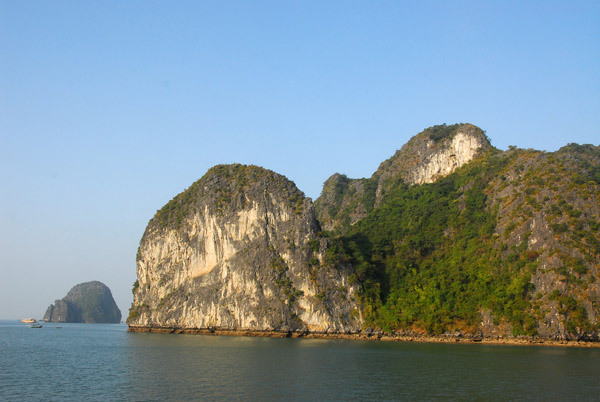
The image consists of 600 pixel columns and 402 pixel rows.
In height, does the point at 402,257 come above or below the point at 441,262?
above

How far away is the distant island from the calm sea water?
460 feet

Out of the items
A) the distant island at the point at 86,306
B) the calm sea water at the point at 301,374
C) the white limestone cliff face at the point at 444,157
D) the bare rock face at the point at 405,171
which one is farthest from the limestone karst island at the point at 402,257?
the distant island at the point at 86,306

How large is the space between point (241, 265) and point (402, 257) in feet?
77.2

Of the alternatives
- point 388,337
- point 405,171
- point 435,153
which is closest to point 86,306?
point 405,171

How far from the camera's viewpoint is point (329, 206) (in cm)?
11556

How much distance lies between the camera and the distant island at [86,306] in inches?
6939

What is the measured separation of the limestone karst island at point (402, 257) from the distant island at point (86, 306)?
10189 cm

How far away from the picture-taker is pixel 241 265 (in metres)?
75.8

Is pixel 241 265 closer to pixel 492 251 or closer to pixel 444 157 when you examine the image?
pixel 492 251

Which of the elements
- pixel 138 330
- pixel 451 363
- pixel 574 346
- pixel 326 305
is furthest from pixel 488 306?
pixel 138 330

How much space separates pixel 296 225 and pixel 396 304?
18.0 m

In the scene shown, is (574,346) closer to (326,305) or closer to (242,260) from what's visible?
(326,305)

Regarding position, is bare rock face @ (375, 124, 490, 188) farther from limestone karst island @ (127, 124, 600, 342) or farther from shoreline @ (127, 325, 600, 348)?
shoreline @ (127, 325, 600, 348)

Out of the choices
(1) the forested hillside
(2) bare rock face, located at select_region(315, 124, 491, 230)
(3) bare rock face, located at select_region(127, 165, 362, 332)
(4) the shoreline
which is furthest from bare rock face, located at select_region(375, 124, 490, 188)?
(4) the shoreline
